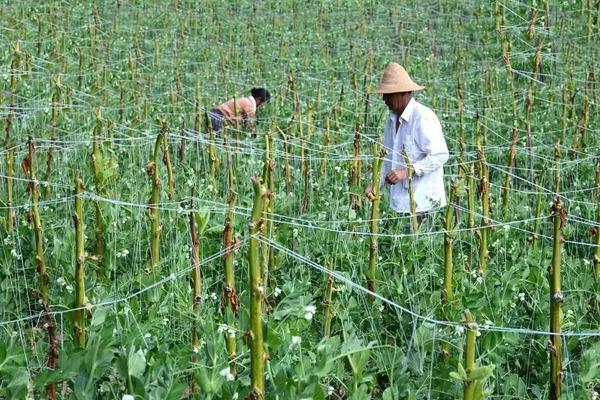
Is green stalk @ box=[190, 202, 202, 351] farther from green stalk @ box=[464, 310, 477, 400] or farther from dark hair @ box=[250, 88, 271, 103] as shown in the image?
dark hair @ box=[250, 88, 271, 103]

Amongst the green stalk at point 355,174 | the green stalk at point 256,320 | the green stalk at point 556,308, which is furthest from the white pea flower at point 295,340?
the green stalk at point 355,174

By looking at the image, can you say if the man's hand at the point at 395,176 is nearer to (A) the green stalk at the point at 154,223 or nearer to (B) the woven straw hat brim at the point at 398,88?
(B) the woven straw hat brim at the point at 398,88

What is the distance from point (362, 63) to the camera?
9641mm

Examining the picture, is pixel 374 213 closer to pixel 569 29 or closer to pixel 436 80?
pixel 436 80

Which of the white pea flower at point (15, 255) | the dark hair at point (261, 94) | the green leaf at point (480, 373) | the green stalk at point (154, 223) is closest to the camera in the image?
the green leaf at point (480, 373)

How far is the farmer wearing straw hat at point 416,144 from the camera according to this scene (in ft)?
16.2

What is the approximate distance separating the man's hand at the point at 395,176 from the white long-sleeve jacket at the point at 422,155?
0.30 feet

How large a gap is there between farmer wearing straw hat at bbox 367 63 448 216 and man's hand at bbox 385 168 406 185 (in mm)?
43

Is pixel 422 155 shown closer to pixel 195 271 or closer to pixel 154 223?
pixel 154 223

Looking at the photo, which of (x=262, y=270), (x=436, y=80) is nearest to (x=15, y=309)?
(x=262, y=270)

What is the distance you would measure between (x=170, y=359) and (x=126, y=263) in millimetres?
1472

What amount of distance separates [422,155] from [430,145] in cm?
9

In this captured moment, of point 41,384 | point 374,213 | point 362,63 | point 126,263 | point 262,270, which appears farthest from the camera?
point 362,63

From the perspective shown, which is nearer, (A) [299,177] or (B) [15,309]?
(B) [15,309]
